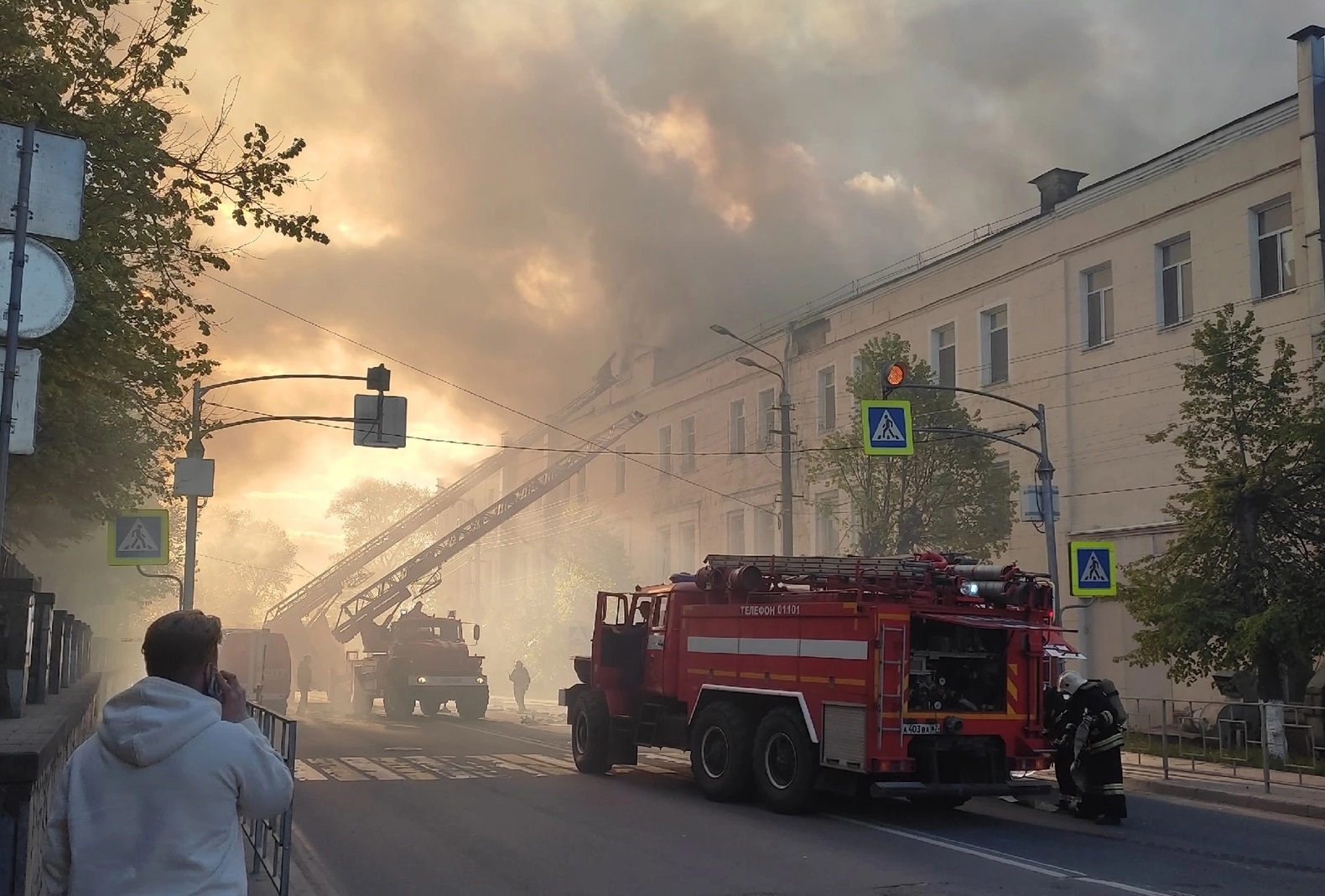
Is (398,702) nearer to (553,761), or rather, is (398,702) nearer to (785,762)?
(553,761)

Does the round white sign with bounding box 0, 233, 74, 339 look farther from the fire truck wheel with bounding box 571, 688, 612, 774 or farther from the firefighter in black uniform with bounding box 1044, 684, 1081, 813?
the fire truck wheel with bounding box 571, 688, 612, 774

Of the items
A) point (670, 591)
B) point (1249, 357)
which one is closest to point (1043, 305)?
point (1249, 357)

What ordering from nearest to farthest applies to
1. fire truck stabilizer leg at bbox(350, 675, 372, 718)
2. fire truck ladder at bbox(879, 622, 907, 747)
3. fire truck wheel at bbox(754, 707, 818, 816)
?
fire truck ladder at bbox(879, 622, 907, 747) → fire truck wheel at bbox(754, 707, 818, 816) → fire truck stabilizer leg at bbox(350, 675, 372, 718)

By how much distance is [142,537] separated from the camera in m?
19.8

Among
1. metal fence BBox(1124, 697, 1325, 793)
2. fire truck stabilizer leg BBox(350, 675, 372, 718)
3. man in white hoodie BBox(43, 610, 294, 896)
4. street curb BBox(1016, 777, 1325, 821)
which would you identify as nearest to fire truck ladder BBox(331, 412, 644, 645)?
fire truck stabilizer leg BBox(350, 675, 372, 718)

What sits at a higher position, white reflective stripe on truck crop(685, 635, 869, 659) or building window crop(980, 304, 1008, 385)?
building window crop(980, 304, 1008, 385)

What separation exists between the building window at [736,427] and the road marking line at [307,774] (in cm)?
2944

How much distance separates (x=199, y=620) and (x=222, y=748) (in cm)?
38

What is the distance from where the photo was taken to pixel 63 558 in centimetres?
3881

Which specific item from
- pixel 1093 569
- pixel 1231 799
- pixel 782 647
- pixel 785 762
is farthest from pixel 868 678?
pixel 1093 569

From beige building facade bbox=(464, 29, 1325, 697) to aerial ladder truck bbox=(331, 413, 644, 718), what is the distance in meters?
9.91

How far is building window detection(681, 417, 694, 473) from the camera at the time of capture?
49844mm

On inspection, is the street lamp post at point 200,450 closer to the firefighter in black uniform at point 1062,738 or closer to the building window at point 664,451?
the firefighter in black uniform at point 1062,738

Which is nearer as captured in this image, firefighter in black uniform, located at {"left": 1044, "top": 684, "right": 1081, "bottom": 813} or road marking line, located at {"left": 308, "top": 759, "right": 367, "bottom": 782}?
firefighter in black uniform, located at {"left": 1044, "top": 684, "right": 1081, "bottom": 813}
